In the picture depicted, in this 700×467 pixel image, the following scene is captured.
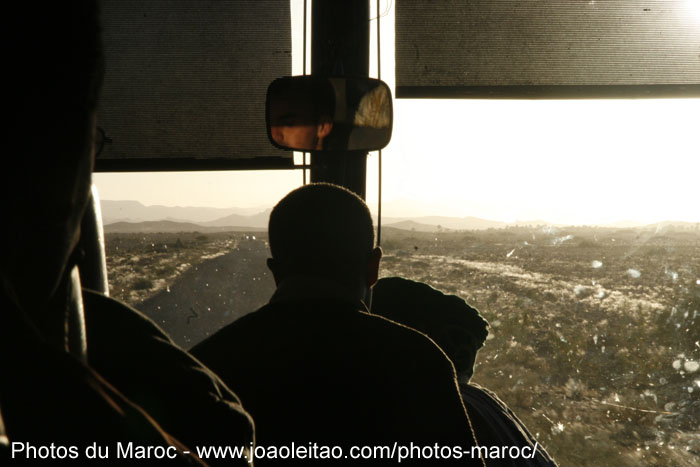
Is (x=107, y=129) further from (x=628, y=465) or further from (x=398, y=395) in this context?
(x=628, y=465)

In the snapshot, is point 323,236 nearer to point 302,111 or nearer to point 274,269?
point 274,269

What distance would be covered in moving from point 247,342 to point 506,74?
1.75 m

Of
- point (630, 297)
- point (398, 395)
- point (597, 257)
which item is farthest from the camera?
point (597, 257)

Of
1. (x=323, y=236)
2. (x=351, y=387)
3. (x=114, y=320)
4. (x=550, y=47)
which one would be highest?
(x=550, y=47)

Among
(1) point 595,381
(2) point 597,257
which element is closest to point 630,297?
(1) point 595,381

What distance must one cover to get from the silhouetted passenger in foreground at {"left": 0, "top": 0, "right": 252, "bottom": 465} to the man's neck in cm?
99

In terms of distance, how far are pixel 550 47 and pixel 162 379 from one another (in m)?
2.41

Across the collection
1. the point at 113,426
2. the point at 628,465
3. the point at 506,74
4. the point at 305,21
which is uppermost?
the point at 305,21

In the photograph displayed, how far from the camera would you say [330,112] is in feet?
7.06

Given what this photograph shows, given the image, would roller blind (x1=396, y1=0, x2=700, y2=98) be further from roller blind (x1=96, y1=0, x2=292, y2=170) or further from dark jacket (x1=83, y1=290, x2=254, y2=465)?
dark jacket (x1=83, y1=290, x2=254, y2=465)

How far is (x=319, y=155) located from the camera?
2.54 meters

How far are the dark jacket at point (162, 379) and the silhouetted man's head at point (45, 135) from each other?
0.14 meters

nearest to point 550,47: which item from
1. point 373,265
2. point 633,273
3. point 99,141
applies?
point 373,265

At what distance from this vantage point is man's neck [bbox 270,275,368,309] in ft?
4.90
